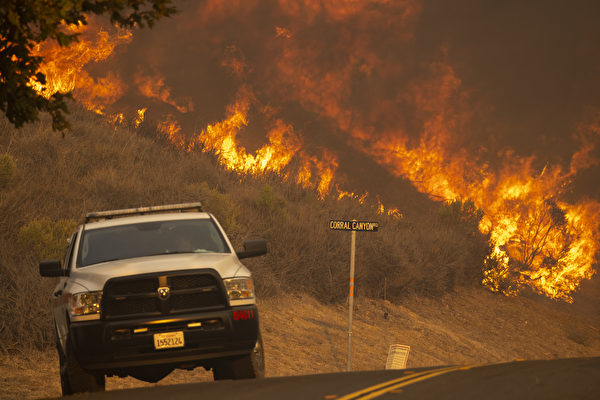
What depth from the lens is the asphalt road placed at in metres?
9.03

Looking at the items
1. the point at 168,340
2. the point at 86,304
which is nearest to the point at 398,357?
the point at 168,340

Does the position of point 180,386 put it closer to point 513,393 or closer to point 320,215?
point 513,393

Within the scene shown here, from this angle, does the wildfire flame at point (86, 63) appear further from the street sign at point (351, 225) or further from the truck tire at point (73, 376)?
the truck tire at point (73, 376)

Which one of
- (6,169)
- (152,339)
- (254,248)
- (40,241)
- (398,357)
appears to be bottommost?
(398,357)

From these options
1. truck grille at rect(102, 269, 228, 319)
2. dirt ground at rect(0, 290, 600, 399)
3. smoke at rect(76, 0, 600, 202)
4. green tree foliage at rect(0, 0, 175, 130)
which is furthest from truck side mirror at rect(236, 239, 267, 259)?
smoke at rect(76, 0, 600, 202)

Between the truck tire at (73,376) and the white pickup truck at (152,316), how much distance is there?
0.04ft

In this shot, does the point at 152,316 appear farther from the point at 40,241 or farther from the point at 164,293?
the point at 40,241

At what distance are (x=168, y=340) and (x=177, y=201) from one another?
50.1ft

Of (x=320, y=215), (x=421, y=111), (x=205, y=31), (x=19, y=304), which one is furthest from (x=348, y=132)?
(x=19, y=304)

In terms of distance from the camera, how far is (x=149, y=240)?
1034 cm

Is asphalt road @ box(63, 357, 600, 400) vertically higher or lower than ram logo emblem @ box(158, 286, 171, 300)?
lower

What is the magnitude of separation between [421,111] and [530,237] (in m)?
11.9

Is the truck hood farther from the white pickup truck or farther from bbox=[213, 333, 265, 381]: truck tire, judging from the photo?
bbox=[213, 333, 265, 381]: truck tire

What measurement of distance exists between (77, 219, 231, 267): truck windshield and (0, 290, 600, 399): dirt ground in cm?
308
